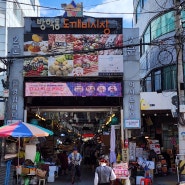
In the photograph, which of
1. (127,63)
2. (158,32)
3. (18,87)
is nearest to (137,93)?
(127,63)

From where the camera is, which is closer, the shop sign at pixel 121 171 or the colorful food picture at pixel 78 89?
the shop sign at pixel 121 171

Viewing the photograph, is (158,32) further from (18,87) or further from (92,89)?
(18,87)

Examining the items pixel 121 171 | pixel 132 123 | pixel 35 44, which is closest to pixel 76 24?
pixel 35 44

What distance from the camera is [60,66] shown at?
62.1ft

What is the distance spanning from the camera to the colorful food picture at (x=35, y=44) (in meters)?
18.9

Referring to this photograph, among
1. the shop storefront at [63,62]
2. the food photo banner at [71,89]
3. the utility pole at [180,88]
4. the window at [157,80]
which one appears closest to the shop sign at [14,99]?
the shop storefront at [63,62]

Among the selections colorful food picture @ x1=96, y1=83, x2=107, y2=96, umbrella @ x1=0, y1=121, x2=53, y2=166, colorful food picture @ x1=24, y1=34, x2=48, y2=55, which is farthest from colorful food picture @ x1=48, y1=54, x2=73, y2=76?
umbrella @ x1=0, y1=121, x2=53, y2=166

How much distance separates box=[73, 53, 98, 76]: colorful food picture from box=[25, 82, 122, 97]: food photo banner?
1.69 ft

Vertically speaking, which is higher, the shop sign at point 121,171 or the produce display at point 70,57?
the produce display at point 70,57

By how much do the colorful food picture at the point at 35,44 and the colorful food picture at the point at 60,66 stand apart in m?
0.67

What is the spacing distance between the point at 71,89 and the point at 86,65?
4.79 ft

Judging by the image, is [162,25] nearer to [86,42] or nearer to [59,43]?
[86,42]

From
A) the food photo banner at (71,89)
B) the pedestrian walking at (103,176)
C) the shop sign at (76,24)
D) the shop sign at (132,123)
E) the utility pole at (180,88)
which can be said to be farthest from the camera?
the shop sign at (76,24)

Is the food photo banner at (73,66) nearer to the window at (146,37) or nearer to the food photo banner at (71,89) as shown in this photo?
the food photo banner at (71,89)
